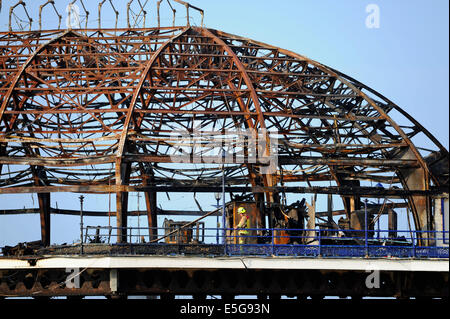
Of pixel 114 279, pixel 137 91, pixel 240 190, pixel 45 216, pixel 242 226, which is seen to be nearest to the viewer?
pixel 114 279

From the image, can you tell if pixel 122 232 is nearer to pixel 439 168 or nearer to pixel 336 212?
pixel 439 168

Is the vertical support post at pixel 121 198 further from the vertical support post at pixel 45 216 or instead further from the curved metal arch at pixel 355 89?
the vertical support post at pixel 45 216

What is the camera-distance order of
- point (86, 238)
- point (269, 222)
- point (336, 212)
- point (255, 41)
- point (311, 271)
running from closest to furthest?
point (311, 271)
point (86, 238)
point (269, 222)
point (255, 41)
point (336, 212)

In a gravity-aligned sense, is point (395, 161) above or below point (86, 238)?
above

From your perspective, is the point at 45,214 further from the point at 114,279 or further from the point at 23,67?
the point at 114,279

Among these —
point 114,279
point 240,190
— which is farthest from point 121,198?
point 114,279

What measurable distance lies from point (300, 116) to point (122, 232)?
12658mm

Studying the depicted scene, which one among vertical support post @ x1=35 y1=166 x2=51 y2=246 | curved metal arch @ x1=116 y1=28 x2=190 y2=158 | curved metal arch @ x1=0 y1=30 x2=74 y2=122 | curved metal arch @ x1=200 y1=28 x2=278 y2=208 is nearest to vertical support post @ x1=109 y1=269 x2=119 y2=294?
curved metal arch @ x1=116 y1=28 x2=190 y2=158

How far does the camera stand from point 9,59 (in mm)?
52938

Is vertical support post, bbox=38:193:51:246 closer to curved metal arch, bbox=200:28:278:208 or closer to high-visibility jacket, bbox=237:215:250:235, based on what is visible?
curved metal arch, bbox=200:28:278:208

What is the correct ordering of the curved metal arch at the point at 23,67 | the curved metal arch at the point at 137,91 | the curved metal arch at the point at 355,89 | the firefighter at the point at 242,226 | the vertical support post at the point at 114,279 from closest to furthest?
the vertical support post at the point at 114,279, the firefighter at the point at 242,226, the curved metal arch at the point at 137,91, the curved metal arch at the point at 355,89, the curved metal arch at the point at 23,67

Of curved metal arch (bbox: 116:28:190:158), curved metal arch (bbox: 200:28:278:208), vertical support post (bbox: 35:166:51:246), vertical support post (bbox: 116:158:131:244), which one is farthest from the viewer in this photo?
vertical support post (bbox: 35:166:51:246)

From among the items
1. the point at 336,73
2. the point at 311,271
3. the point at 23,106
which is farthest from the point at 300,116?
the point at 23,106

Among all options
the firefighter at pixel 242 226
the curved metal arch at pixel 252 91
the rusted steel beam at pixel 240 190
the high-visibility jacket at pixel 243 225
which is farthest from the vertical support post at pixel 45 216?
the high-visibility jacket at pixel 243 225
